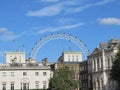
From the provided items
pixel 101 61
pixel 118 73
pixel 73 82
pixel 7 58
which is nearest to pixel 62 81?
pixel 73 82

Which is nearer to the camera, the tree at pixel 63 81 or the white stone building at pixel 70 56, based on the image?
the tree at pixel 63 81

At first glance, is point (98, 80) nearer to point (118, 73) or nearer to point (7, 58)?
point (118, 73)

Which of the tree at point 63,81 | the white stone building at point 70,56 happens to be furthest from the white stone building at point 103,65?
the white stone building at point 70,56

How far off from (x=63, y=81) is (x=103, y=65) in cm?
1435

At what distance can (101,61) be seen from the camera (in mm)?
140625

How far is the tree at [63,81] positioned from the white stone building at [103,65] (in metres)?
9.26

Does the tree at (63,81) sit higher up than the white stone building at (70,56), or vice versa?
the white stone building at (70,56)

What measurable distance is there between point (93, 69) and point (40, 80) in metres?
23.5

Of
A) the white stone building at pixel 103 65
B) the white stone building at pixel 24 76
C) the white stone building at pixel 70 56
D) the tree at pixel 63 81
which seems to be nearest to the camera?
the tree at pixel 63 81

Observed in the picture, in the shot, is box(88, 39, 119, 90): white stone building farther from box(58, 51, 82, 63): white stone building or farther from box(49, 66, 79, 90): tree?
box(58, 51, 82, 63): white stone building

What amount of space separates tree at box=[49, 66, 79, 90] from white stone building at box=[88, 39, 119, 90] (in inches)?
365

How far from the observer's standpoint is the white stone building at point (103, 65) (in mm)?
134625

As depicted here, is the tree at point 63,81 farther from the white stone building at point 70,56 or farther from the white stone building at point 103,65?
the white stone building at point 70,56

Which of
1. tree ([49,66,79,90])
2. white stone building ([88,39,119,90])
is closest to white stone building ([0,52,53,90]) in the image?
white stone building ([88,39,119,90])
